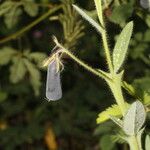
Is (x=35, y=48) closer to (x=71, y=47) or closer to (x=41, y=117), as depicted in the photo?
(x=41, y=117)

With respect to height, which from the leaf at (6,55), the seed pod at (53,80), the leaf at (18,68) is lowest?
the leaf at (18,68)

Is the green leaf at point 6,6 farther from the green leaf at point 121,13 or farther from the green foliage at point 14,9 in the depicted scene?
the green leaf at point 121,13

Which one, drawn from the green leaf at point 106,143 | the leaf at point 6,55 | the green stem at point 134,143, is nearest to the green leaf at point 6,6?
the leaf at point 6,55

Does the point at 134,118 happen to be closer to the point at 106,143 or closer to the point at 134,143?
the point at 134,143

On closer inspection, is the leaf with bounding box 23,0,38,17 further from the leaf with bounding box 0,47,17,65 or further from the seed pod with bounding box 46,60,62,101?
the seed pod with bounding box 46,60,62,101

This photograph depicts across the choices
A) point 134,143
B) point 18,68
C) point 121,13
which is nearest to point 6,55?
point 18,68

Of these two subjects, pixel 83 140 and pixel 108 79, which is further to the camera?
pixel 83 140

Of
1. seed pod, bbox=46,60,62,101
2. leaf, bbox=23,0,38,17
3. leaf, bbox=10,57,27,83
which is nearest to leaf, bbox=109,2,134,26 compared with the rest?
seed pod, bbox=46,60,62,101

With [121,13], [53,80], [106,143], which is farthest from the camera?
[106,143]

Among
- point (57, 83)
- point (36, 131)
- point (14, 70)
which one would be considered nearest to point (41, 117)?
point (36, 131)
